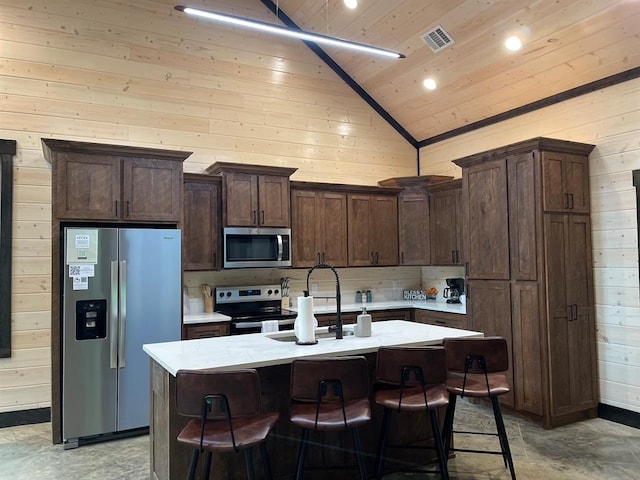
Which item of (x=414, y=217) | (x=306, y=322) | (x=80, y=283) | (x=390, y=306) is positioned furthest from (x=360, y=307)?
(x=80, y=283)

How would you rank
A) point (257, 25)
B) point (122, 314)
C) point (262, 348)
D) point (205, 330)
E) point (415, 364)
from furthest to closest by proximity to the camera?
point (205, 330), point (122, 314), point (257, 25), point (262, 348), point (415, 364)

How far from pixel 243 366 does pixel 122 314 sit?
6.40ft

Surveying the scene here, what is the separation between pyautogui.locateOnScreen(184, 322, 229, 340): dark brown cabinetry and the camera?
4.37 metres

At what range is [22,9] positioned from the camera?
4340 millimetres

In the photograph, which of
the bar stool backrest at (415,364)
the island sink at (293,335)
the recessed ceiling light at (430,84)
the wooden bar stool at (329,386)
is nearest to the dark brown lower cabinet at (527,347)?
the island sink at (293,335)

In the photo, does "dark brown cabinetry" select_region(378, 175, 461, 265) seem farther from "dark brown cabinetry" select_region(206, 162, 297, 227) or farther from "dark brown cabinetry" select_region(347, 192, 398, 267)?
"dark brown cabinetry" select_region(206, 162, 297, 227)

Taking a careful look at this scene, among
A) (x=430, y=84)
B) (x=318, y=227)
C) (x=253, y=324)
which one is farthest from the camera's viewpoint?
(x=318, y=227)

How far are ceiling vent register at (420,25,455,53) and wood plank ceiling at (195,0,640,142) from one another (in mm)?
45

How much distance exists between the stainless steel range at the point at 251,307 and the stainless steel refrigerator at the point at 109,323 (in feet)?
2.74

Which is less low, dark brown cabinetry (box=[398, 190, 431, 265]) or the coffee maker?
dark brown cabinetry (box=[398, 190, 431, 265])

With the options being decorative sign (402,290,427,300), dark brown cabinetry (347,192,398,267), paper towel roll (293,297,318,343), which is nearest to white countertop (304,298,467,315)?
decorative sign (402,290,427,300)

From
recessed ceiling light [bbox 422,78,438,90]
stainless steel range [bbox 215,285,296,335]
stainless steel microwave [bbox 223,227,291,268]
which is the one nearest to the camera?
stainless steel range [bbox 215,285,296,335]

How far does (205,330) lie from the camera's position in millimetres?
4434

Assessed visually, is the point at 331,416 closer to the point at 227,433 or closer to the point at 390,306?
the point at 227,433
